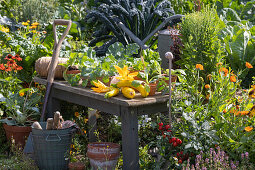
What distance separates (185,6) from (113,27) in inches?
82.1

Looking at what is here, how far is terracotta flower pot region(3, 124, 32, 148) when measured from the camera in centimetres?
424

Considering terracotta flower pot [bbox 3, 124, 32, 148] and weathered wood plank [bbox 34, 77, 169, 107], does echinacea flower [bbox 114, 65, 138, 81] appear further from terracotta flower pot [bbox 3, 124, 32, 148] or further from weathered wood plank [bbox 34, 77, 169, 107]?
terracotta flower pot [bbox 3, 124, 32, 148]

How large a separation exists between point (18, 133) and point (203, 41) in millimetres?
2199

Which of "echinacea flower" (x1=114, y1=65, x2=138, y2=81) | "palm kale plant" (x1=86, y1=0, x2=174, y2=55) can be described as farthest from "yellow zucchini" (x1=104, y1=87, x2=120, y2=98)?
"palm kale plant" (x1=86, y1=0, x2=174, y2=55)

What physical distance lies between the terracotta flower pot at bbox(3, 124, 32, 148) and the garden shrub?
1.91 m

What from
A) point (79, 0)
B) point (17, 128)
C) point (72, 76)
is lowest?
point (17, 128)

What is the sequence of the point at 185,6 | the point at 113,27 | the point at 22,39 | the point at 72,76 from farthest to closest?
1. the point at 185,6
2. the point at 113,27
3. the point at 22,39
4. the point at 72,76

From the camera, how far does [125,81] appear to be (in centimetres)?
330

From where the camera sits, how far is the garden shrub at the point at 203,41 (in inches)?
137

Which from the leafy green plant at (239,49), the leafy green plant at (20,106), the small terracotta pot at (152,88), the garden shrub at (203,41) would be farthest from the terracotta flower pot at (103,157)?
the leafy green plant at (239,49)

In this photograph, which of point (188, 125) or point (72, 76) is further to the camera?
point (72, 76)

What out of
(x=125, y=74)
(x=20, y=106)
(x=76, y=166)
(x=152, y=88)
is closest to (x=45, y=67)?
(x=20, y=106)

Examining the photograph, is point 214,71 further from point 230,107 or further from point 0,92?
point 0,92

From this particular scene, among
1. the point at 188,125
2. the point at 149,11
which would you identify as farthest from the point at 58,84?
the point at 149,11
